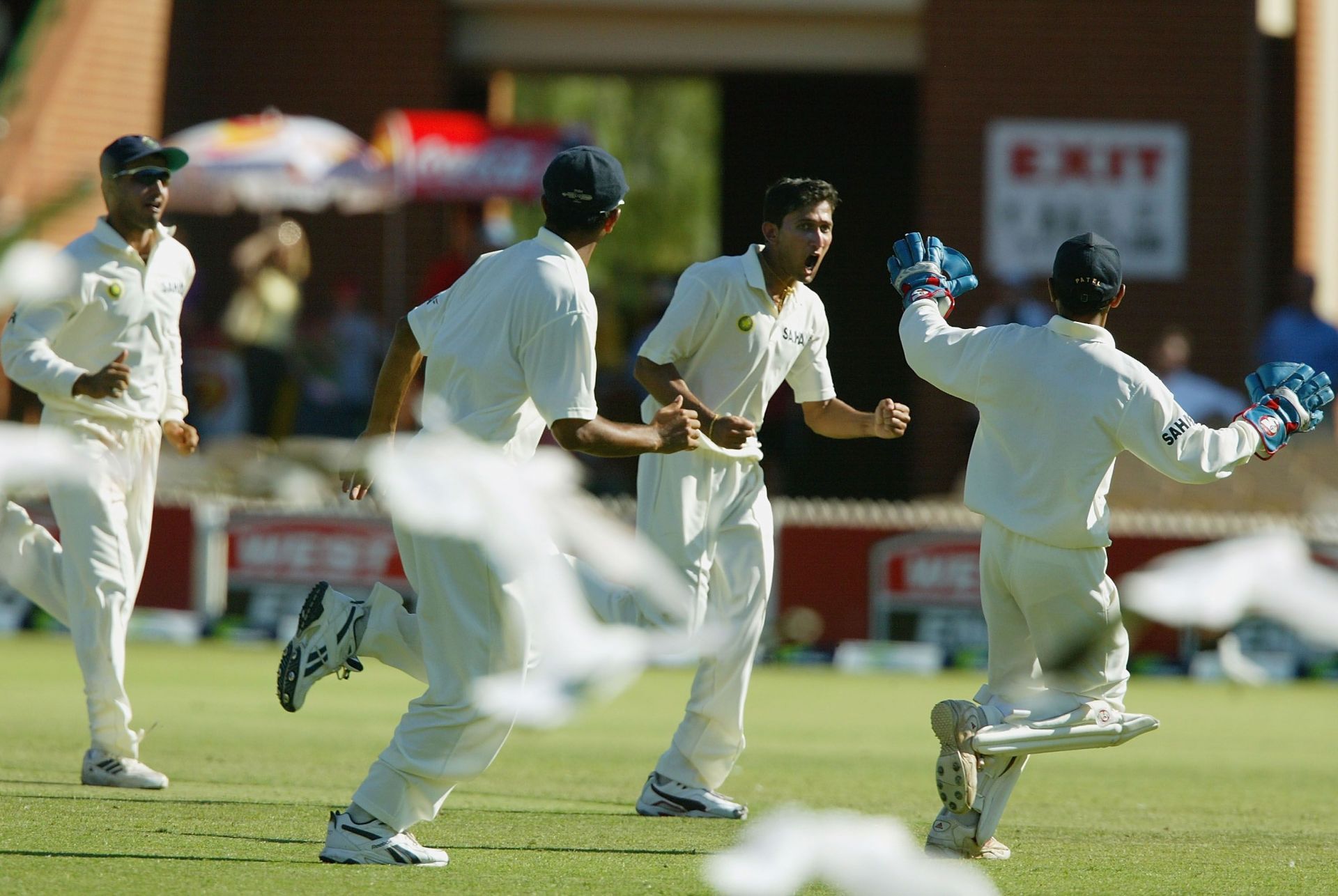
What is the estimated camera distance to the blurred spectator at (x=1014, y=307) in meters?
14.8

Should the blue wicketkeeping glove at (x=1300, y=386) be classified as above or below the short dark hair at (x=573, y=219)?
below

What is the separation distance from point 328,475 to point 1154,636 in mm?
6214

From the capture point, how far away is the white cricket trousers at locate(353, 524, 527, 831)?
17.7 ft

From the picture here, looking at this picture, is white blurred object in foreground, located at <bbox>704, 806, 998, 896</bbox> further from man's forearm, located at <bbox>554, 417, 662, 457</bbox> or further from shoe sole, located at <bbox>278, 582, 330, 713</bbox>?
shoe sole, located at <bbox>278, 582, 330, 713</bbox>

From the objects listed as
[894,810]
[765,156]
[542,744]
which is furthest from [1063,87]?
[894,810]

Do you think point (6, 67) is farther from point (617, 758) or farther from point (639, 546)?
point (617, 758)

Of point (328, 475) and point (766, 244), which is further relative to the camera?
point (328, 475)

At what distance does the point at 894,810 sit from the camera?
23.9 feet

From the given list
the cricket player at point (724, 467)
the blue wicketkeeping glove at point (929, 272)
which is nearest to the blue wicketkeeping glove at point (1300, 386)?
the blue wicketkeeping glove at point (929, 272)

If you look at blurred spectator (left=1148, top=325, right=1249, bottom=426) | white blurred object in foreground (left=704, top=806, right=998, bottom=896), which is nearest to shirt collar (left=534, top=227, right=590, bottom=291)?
white blurred object in foreground (left=704, top=806, right=998, bottom=896)

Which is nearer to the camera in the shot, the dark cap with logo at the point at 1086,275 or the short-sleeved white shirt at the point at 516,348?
the short-sleeved white shirt at the point at 516,348

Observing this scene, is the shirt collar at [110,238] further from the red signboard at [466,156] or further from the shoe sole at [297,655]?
the red signboard at [466,156]

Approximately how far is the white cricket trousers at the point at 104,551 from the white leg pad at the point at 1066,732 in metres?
3.23

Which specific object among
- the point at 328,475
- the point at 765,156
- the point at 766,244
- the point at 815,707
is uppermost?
the point at 765,156
